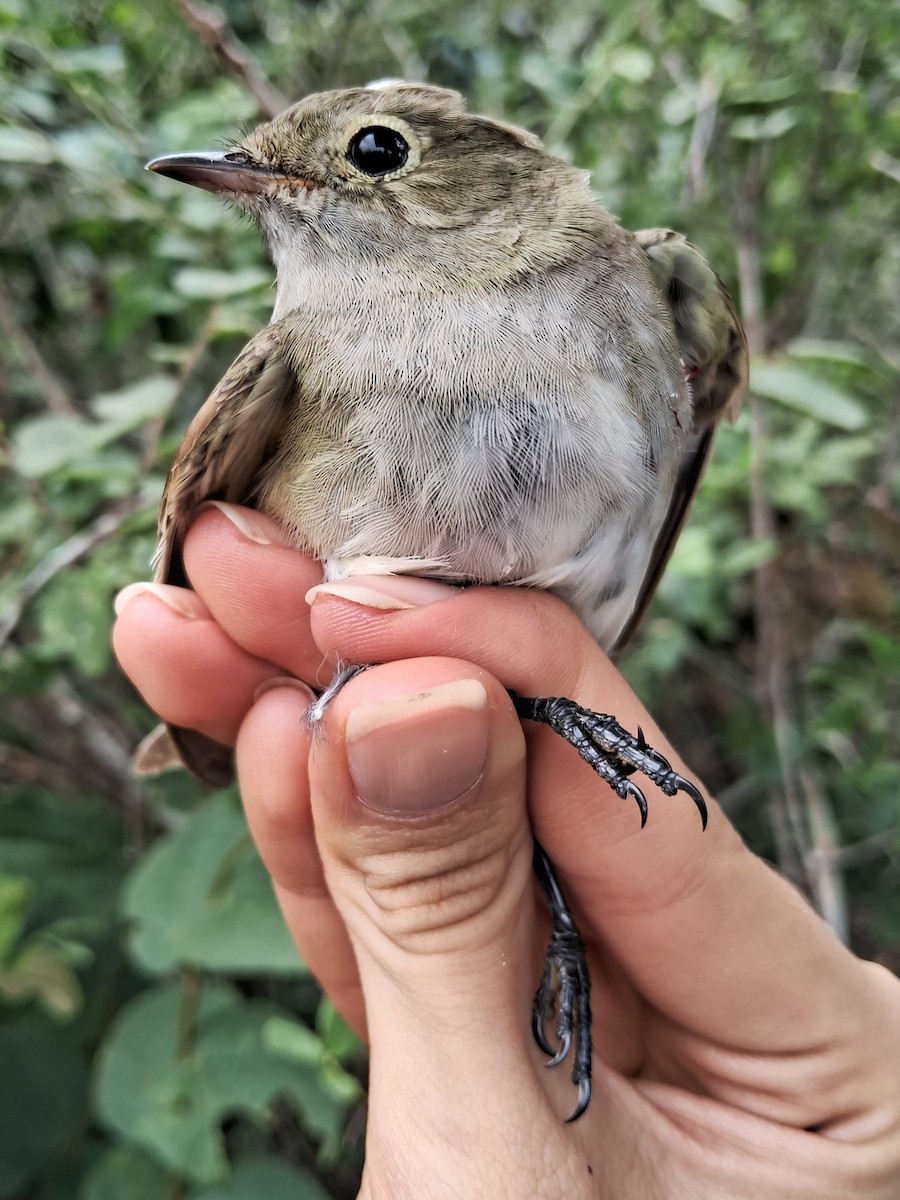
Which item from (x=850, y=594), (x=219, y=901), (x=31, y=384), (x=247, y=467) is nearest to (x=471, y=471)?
(x=247, y=467)

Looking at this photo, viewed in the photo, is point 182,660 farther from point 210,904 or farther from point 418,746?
point 210,904

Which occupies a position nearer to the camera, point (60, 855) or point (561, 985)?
point (561, 985)

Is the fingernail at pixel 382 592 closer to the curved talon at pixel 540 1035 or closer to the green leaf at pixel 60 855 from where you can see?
the curved talon at pixel 540 1035

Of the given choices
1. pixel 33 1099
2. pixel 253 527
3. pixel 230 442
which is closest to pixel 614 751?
pixel 253 527

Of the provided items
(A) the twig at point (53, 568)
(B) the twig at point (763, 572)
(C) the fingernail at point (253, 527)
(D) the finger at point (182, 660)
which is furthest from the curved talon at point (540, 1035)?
(A) the twig at point (53, 568)

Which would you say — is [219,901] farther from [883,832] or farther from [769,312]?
[769,312]

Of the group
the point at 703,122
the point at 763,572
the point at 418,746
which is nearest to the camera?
the point at 418,746
